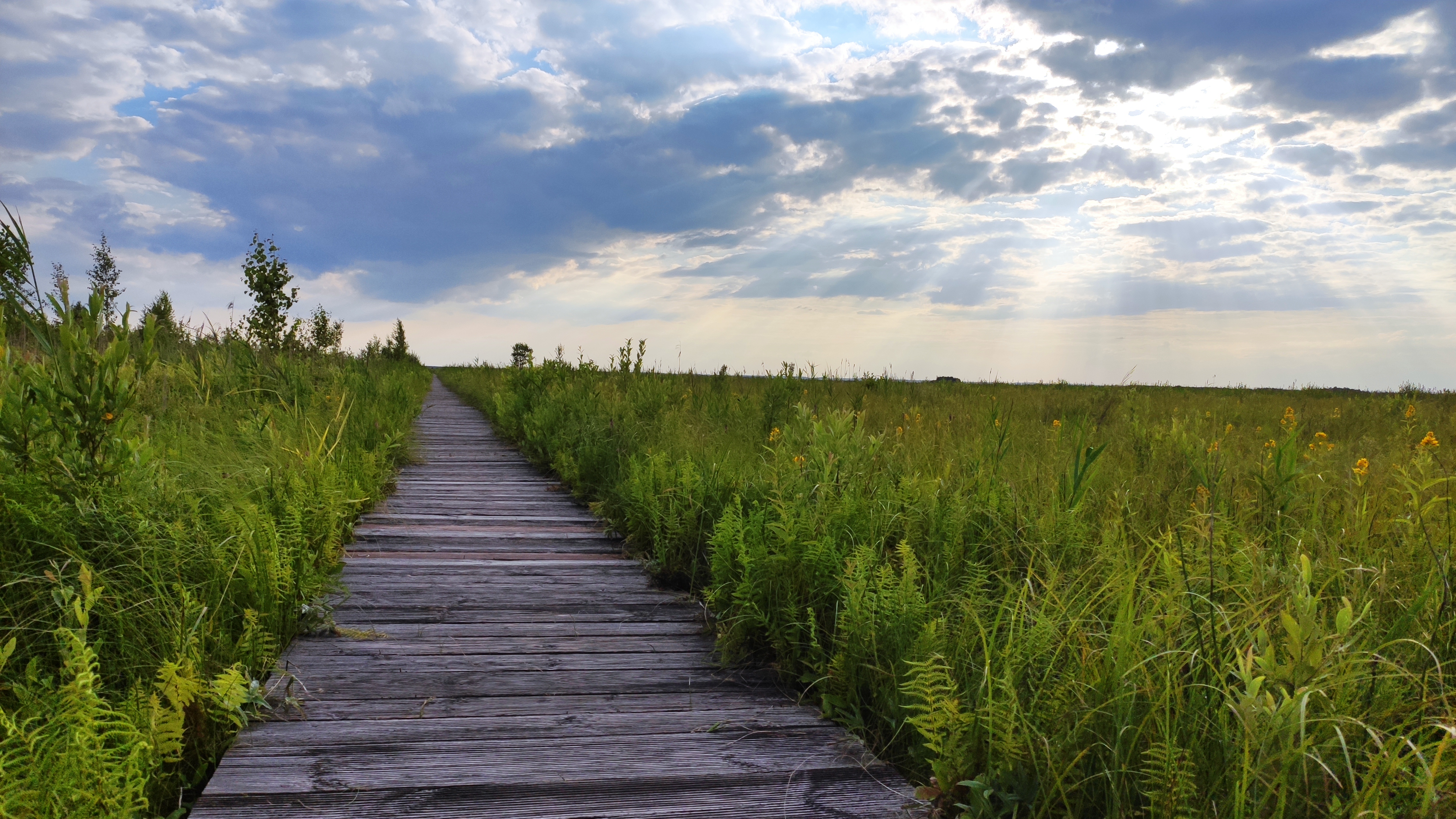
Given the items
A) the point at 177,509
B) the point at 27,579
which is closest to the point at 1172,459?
the point at 177,509

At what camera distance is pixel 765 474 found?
4.16 metres

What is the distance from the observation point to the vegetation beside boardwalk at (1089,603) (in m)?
1.55

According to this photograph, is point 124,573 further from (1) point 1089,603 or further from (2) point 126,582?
(1) point 1089,603

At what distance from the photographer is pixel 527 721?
2355 mm

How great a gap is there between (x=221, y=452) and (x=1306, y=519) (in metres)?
5.84

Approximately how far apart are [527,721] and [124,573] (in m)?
1.60

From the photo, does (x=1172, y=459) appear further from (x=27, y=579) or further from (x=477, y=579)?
(x=27, y=579)

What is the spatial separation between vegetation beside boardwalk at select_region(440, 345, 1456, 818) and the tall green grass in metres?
1.71

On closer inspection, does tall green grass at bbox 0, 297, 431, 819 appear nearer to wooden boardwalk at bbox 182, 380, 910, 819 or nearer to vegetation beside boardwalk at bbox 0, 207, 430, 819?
vegetation beside boardwalk at bbox 0, 207, 430, 819

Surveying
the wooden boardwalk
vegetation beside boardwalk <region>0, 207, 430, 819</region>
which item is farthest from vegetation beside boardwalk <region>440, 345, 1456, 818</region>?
vegetation beside boardwalk <region>0, 207, 430, 819</region>

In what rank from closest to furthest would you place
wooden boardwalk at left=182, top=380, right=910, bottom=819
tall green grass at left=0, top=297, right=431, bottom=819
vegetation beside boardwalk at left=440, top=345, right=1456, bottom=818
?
vegetation beside boardwalk at left=440, top=345, right=1456, bottom=818
tall green grass at left=0, top=297, right=431, bottom=819
wooden boardwalk at left=182, top=380, right=910, bottom=819

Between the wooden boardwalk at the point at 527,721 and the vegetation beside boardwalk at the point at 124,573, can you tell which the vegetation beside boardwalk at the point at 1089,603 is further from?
the vegetation beside boardwalk at the point at 124,573

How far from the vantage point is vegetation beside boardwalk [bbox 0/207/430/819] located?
1.77m

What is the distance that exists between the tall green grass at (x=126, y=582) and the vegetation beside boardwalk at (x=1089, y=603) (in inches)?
67.2
